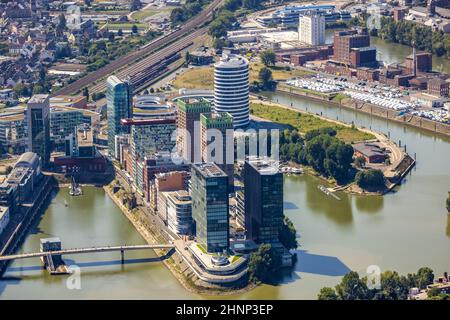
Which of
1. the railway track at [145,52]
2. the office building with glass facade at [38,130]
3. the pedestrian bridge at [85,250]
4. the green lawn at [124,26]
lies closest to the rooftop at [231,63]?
the office building with glass facade at [38,130]

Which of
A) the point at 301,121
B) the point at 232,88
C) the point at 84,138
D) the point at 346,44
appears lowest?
the point at 301,121

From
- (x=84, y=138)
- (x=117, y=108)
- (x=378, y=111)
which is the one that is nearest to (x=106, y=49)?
(x=378, y=111)

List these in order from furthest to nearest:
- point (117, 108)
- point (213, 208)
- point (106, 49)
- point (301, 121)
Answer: point (106, 49), point (301, 121), point (117, 108), point (213, 208)

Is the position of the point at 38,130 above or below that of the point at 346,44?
below

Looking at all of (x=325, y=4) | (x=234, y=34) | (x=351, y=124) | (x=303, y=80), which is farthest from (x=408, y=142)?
(x=325, y=4)

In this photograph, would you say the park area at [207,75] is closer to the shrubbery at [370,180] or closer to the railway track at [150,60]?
the railway track at [150,60]

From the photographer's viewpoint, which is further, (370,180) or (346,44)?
(346,44)

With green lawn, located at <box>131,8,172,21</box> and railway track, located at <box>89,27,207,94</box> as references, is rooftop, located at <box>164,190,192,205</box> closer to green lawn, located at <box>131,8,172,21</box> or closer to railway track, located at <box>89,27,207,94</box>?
railway track, located at <box>89,27,207,94</box>

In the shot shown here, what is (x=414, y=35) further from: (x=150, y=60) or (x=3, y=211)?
(x=3, y=211)

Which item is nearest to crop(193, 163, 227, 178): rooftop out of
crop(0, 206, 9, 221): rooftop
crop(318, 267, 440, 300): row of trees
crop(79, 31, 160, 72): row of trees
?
crop(318, 267, 440, 300): row of trees
